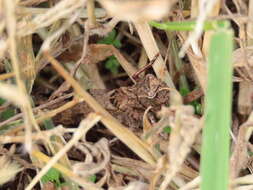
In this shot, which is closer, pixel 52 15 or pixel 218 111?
pixel 218 111

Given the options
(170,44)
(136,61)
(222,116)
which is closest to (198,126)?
(222,116)

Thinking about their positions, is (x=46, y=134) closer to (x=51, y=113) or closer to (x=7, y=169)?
(x=51, y=113)

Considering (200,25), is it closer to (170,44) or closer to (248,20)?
(248,20)

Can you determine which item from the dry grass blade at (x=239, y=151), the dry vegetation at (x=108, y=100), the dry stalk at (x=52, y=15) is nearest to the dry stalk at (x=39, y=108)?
the dry vegetation at (x=108, y=100)

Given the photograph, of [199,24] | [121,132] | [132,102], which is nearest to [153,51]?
[132,102]

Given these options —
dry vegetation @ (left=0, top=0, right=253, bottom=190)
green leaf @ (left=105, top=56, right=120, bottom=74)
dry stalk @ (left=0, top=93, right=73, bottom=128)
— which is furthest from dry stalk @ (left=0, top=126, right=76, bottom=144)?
green leaf @ (left=105, top=56, right=120, bottom=74)

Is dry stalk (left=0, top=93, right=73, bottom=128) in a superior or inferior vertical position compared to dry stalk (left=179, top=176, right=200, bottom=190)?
superior

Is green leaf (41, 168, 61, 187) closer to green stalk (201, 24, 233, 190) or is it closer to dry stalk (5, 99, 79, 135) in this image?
dry stalk (5, 99, 79, 135)

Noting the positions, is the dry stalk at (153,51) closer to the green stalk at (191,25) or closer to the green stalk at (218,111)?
the green stalk at (191,25)
